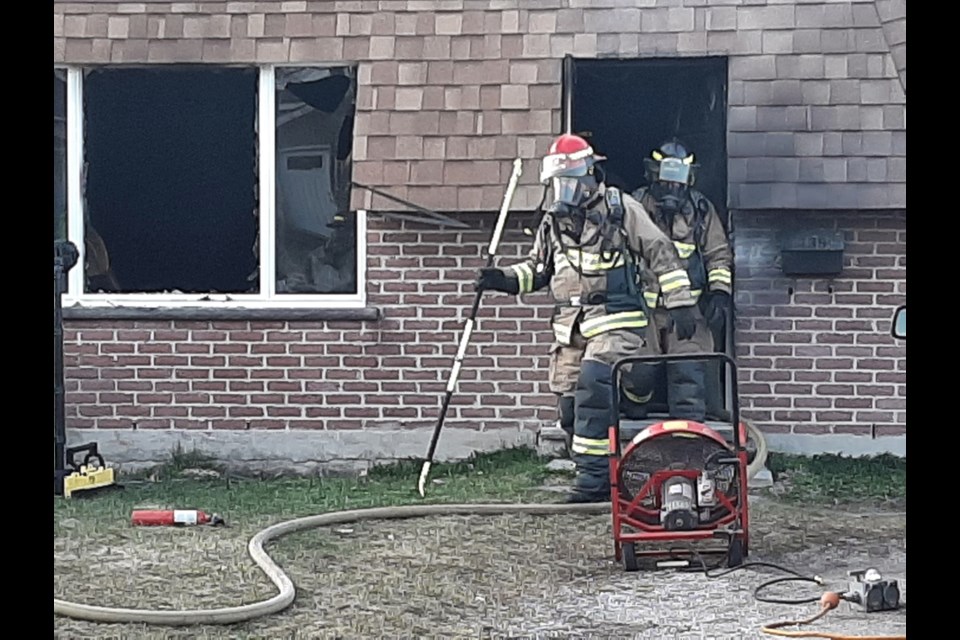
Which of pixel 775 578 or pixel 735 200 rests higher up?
pixel 735 200

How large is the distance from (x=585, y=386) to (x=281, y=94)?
269 cm

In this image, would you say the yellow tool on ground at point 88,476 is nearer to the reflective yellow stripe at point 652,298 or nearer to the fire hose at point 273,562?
the fire hose at point 273,562

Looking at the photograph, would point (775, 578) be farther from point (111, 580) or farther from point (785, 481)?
point (111, 580)

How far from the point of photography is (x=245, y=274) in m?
8.23

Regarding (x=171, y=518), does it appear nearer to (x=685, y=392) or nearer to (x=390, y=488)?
(x=390, y=488)

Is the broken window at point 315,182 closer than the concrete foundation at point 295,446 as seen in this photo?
No

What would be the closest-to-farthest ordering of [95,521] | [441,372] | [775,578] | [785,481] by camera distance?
1. [775,578]
2. [95,521]
3. [785,481]
4. [441,372]

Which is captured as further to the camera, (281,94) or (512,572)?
(281,94)

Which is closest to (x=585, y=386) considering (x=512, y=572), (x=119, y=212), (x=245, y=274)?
(x=512, y=572)

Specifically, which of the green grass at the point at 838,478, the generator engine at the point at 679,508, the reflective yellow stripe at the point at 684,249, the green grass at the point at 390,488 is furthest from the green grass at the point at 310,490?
the generator engine at the point at 679,508

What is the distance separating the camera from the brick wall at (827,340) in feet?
25.8

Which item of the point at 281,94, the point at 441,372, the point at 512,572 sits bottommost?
the point at 512,572

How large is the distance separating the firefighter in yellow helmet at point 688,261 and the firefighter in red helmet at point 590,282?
0.46 meters

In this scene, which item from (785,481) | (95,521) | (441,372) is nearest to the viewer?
(95,521)
